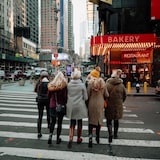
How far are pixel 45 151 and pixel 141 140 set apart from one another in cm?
262

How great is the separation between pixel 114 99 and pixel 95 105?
2.64 feet

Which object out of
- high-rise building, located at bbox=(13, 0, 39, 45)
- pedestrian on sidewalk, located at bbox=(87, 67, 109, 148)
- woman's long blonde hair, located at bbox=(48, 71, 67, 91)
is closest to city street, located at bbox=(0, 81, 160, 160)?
pedestrian on sidewalk, located at bbox=(87, 67, 109, 148)

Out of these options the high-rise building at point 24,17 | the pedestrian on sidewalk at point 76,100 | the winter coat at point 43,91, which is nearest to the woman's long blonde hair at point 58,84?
the pedestrian on sidewalk at point 76,100

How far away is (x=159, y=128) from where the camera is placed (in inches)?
390

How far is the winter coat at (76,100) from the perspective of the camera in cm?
739

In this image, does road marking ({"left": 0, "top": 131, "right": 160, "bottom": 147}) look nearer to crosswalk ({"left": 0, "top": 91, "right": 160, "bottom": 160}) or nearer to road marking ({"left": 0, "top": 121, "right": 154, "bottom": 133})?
crosswalk ({"left": 0, "top": 91, "right": 160, "bottom": 160})

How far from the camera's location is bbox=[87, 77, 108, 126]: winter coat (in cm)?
749

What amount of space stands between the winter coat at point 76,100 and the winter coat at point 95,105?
0.17 metres

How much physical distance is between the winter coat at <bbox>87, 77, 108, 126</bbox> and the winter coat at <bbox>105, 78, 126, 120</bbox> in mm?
545

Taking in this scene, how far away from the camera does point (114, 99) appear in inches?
320

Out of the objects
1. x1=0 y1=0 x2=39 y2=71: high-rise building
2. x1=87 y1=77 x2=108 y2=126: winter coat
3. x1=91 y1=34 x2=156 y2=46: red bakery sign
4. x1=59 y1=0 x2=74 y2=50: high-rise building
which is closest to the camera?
x1=87 y1=77 x2=108 y2=126: winter coat

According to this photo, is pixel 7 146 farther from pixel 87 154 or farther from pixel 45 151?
pixel 87 154

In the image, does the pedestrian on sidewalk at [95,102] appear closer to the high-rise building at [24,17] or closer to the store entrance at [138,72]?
the store entrance at [138,72]

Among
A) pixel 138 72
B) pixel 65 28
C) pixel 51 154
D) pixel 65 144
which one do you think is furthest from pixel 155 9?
pixel 65 28
